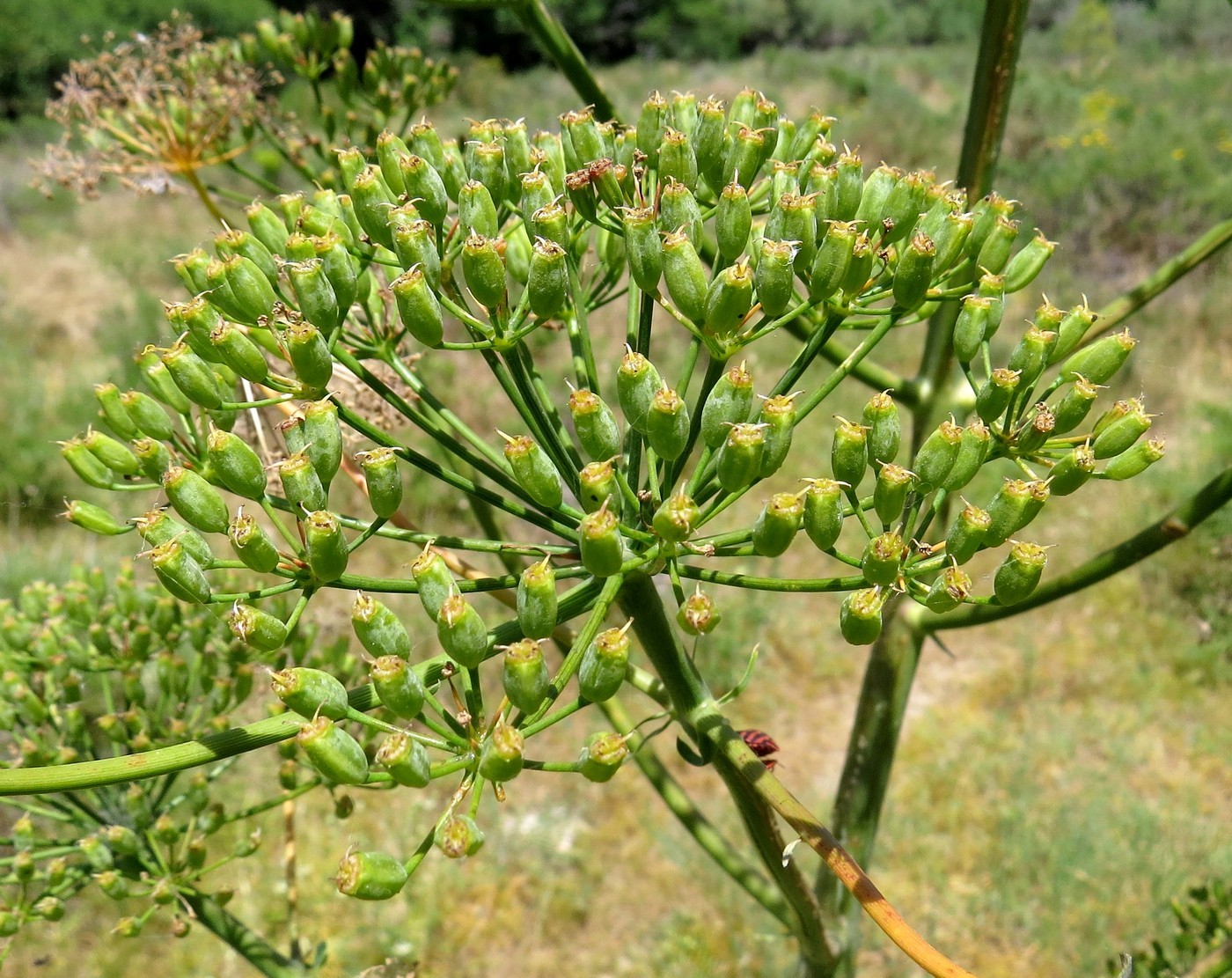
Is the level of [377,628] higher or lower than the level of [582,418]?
lower

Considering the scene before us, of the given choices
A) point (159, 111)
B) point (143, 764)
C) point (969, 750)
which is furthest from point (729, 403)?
point (969, 750)

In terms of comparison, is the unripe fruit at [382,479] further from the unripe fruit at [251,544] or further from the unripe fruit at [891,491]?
the unripe fruit at [891,491]

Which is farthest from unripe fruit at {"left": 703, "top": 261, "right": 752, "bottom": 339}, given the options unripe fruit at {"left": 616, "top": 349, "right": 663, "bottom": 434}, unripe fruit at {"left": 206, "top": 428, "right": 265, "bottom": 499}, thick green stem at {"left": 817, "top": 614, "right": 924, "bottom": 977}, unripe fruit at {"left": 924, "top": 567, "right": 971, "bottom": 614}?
thick green stem at {"left": 817, "top": 614, "right": 924, "bottom": 977}

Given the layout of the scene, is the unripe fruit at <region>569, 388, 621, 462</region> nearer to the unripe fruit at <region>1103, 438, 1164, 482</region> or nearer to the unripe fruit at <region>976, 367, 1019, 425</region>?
the unripe fruit at <region>976, 367, 1019, 425</region>

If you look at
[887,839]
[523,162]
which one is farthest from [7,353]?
[523,162]

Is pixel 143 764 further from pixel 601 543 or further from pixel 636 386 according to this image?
pixel 636 386
